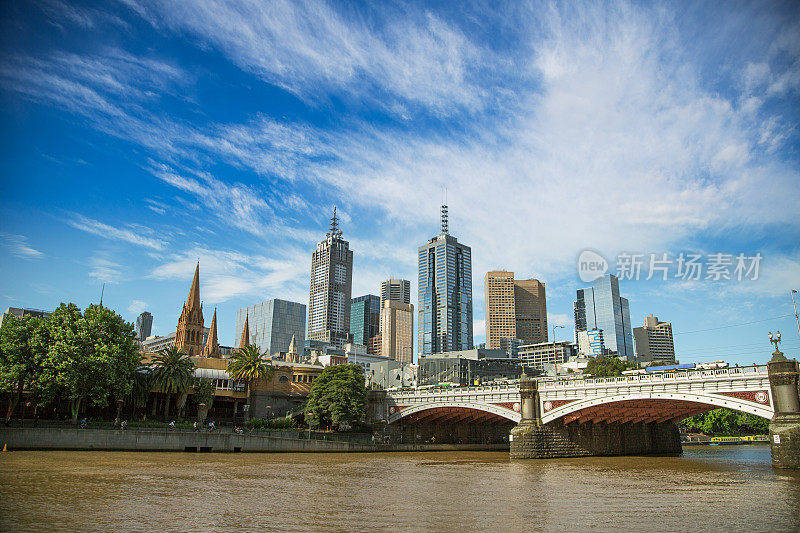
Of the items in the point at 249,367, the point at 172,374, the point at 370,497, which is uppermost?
the point at 249,367

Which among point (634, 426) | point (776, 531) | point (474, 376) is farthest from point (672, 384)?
point (474, 376)

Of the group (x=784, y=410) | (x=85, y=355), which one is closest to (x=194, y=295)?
(x=85, y=355)

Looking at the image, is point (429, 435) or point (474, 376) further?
point (474, 376)

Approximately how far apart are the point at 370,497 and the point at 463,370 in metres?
136

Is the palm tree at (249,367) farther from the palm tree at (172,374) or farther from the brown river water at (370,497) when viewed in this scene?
the brown river water at (370,497)

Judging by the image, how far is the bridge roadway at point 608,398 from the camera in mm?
52781

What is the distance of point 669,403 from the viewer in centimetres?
6150

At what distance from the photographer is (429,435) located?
94125 millimetres

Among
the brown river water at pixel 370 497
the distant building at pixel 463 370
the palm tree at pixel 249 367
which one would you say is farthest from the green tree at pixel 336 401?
the distant building at pixel 463 370

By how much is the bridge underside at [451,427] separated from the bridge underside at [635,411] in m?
16.2

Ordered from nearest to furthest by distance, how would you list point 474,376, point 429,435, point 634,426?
point 634,426 < point 429,435 < point 474,376

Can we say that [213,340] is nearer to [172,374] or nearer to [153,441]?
[172,374]

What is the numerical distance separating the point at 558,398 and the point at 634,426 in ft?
63.8

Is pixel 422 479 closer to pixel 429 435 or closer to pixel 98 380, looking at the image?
pixel 98 380
